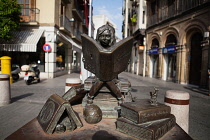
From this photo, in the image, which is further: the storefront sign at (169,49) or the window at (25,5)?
the storefront sign at (169,49)

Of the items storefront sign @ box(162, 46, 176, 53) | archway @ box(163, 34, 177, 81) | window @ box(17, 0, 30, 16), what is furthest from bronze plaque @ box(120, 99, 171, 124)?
window @ box(17, 0, 30, 16)

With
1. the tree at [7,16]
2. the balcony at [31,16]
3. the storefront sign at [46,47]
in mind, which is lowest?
the storefront sign at [46,47]

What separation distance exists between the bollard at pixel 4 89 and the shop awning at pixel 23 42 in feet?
23.4

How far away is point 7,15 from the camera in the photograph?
9930 mm

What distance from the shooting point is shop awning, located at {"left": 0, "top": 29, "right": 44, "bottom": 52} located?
1165 centimetres

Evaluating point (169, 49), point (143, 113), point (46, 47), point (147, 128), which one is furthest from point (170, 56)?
point (147, 128)

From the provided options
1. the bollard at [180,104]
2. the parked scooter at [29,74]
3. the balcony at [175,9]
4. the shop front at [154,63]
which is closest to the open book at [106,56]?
the bollard at [180,104]

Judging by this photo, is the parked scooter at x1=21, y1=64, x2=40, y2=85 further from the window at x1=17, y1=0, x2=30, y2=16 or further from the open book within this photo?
the open book

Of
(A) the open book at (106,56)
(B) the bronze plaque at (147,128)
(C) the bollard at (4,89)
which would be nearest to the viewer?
(B) the bronze plaque at (147,128)

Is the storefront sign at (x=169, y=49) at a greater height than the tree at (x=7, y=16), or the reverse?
the tree at (x=7, y=16)

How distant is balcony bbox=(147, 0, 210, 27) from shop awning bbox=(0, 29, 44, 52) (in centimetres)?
1189

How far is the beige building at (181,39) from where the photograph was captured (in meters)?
10.4

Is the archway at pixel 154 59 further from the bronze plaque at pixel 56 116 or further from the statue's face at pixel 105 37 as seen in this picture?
the bronze plaque at pixel 56 116

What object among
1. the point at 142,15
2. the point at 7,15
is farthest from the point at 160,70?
the point at 7,15
